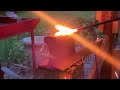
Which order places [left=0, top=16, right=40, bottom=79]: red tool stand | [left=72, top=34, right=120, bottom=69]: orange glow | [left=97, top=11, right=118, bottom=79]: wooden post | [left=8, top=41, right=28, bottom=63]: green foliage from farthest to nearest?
[left=8, top=41, right=28, bottom=63]: green foliage, [left=0, top=16, right=40, bottom=79]: red tool stand, [left=97, top=11, right=118, bottom=79]: wooden post, [left=72, top=34, right=120, bottom=69]: orange glow

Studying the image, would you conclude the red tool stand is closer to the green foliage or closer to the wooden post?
the wooden post

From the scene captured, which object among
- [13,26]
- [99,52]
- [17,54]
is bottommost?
[17,54]

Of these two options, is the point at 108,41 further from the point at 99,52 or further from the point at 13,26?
the point at 13,26

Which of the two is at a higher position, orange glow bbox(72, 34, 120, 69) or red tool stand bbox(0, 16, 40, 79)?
red tool stand bbox(0, 16, 40, 79)

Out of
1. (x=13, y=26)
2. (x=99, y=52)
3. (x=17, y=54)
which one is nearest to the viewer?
(x=99, y=52)

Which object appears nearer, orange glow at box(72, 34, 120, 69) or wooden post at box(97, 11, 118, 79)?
orange glow at box(72, 34, 120, 69)

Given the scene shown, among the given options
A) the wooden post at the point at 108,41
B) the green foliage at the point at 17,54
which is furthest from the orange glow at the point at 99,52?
the green foliage at the point at 17,54

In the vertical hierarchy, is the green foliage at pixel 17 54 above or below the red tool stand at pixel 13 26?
below

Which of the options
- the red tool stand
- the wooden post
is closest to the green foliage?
the red tool stand

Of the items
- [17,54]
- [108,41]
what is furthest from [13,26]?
[17,54]

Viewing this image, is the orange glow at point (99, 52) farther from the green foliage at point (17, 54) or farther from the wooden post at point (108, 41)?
the green foliage at point (17, 54)

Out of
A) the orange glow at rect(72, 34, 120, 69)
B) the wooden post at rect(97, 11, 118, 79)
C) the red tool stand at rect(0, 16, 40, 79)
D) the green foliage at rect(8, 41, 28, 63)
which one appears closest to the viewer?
the orange glow at rect(72, 34, 120, 69)
